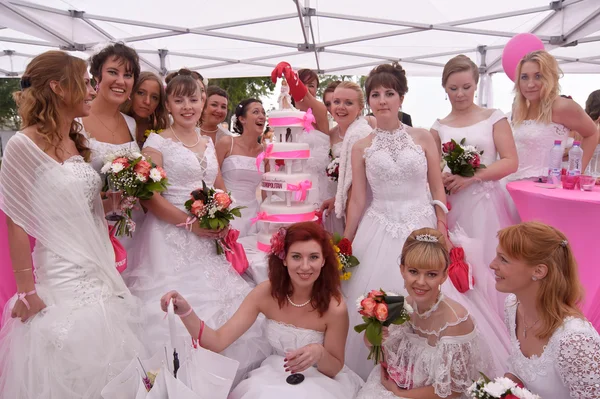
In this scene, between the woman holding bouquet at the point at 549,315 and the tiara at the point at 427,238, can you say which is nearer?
the woman holding bouquet at the point at 549,315

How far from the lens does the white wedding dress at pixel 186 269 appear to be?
3.21 metres

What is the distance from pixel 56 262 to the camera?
2732 mm

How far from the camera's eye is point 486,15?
8156mm

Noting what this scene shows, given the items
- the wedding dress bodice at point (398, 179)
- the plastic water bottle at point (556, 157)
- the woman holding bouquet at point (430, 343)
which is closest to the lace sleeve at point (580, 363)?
the woman holding bouquet at point (430, 343)

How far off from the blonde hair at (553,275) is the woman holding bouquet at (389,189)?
44.8 inches

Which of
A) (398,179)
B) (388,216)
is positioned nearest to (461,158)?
(398,179)

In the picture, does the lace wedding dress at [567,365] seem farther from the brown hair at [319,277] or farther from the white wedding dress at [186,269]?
the white wedding dress at [186,269]

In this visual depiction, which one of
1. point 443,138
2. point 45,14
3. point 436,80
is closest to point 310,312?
point 443,138

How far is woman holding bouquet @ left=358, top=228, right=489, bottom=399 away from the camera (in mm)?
2568

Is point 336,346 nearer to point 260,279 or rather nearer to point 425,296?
point 425,296

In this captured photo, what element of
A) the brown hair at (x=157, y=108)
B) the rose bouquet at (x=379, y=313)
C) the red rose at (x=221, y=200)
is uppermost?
the brown hair at (x=157, y=108)

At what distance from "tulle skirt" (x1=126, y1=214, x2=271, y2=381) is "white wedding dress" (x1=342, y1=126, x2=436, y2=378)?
731 millimetres

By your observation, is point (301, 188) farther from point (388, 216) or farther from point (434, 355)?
point (434, 355)

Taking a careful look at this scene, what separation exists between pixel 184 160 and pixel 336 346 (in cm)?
174
